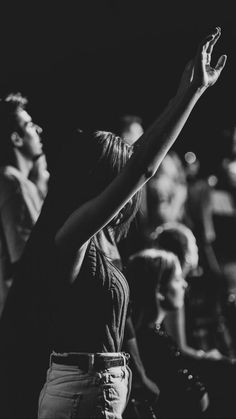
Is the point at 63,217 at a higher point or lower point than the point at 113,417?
higher

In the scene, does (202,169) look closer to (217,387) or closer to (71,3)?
(71,3)

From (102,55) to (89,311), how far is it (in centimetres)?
424

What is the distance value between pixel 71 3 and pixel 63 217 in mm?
3570

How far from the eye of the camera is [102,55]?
565 cm

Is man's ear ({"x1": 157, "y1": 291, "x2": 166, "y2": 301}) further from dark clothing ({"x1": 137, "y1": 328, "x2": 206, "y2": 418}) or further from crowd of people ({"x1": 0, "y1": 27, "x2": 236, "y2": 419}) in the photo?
dark clothing ({"x1": 137, "y1": 328, "x2": 206, "y2": 418})

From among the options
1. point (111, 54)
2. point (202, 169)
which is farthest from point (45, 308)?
point (202, 169)

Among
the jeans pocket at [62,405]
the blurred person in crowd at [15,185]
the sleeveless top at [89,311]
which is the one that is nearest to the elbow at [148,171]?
the sleeveless top at [89,311]

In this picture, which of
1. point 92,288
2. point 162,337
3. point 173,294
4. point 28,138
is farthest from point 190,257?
point 92,288

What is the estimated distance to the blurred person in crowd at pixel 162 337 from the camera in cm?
276

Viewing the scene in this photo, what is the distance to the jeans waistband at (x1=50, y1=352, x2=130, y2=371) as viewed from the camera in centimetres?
180

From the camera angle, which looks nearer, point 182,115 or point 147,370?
point 182,115

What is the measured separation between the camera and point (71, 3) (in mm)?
4891

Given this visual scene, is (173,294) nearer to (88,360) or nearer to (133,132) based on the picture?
(88,360)

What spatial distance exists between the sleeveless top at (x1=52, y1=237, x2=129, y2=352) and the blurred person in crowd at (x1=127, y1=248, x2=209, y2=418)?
1.03 metres
